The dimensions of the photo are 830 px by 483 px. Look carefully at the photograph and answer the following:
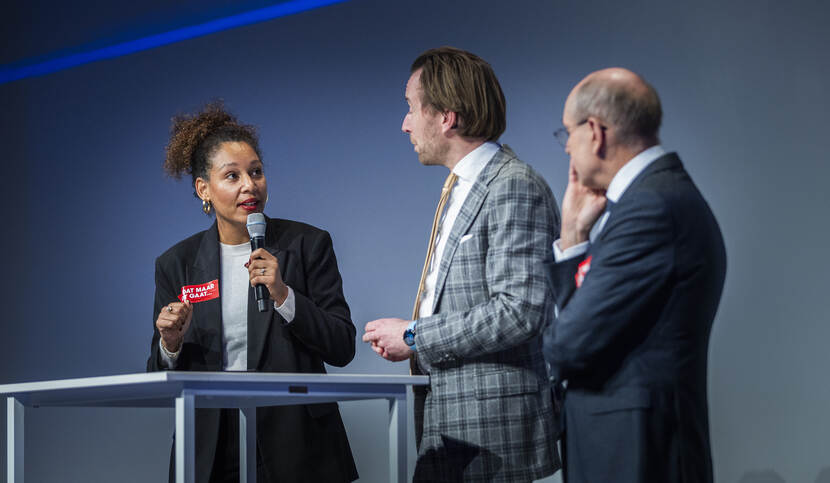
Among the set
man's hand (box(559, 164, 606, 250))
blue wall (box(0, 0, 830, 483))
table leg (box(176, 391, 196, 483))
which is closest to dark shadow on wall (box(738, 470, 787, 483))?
blue wall (box(0, 0, 830, 483))

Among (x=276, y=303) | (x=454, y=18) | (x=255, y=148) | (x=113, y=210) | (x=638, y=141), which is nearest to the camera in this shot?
(x=638, y=141)

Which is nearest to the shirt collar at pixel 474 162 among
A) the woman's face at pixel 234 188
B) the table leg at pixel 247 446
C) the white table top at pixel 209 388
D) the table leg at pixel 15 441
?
the white table top at pixel 209 388

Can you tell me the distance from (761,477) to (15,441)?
2534 mm

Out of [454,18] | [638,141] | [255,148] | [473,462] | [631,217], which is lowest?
[473,462]

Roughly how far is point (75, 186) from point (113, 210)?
31 cm

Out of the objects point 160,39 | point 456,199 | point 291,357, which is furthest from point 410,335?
point 160,39

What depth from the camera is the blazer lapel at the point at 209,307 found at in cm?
254

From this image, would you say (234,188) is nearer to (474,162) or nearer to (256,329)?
(256,329)

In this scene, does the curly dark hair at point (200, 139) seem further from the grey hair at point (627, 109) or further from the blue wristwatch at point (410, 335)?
the grey hair at point (627, 109)

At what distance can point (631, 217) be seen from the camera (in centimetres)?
151

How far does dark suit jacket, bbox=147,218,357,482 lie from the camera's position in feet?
8.12

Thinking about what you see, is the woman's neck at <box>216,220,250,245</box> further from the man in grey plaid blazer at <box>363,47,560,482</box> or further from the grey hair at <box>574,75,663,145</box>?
the grey hair at <box>574,75,663,145</box>

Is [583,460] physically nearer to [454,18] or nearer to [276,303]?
[276,303]

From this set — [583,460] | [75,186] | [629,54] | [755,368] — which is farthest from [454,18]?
[583,460]
